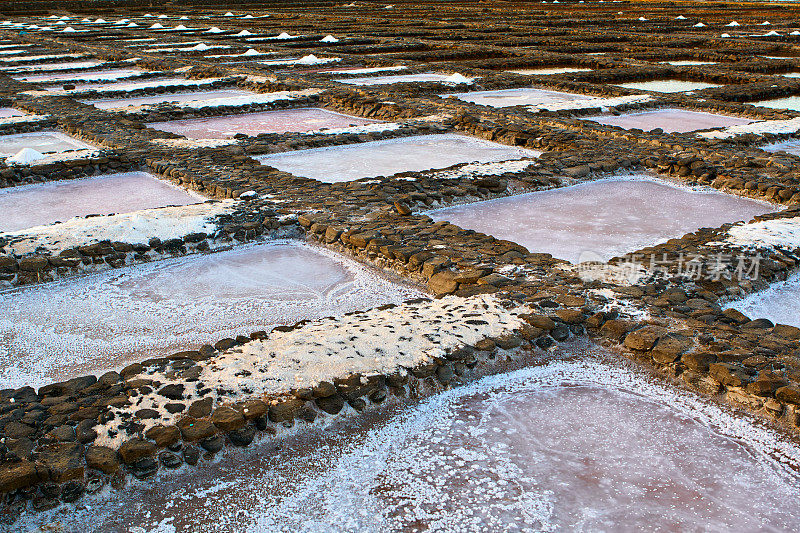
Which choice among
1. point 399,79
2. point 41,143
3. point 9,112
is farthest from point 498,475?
point 399,79

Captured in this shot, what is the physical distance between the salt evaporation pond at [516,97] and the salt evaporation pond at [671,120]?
958 millimetres

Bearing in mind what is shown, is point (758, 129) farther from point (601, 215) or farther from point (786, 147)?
point (601, 215)

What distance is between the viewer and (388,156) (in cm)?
761

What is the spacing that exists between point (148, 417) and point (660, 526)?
1812 millimetres

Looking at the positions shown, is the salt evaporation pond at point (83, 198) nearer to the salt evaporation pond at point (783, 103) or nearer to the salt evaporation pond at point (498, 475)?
the salt evaporation pond at point (498, 475)

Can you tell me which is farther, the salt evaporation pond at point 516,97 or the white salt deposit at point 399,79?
the white salt deposit at point 399,79

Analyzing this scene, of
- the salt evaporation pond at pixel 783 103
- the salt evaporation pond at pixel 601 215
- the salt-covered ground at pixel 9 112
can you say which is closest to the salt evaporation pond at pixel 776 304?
the salt evaporation pond at pixel 601 215

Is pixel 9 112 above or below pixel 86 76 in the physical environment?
below

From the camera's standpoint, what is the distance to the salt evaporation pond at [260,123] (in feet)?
30.5

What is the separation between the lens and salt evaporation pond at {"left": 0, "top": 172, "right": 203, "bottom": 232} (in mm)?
5863

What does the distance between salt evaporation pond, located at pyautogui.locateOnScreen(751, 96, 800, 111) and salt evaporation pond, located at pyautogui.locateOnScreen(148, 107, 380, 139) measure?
5.78 metres

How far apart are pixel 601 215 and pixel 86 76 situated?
39.6 feet

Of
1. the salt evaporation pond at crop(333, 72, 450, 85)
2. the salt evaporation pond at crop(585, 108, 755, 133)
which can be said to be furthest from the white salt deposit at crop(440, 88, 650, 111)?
the salt evaporation pond at crop(333, 72, 450, 85)

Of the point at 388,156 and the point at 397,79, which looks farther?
the point at 397,79
